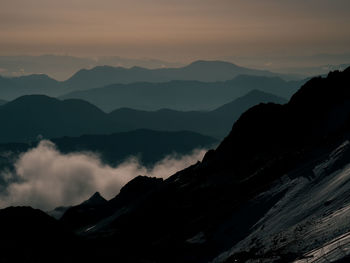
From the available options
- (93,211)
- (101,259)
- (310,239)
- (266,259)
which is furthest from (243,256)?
(93,211)

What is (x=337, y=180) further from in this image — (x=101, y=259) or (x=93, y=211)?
(x=93, y=211)

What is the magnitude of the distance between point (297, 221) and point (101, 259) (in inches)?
981

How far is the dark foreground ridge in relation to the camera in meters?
50.9

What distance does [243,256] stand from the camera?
50.5 m

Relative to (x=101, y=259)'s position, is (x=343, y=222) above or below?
below

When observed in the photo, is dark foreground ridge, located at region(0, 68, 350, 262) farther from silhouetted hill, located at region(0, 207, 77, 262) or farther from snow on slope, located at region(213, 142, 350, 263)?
silhouetted hill, located at region(0, 207, 77, 262)

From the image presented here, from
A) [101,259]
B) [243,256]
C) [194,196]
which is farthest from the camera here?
[194,196]

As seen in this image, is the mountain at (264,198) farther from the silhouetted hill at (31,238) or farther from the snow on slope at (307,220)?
the silhouetted hill at (31,238)

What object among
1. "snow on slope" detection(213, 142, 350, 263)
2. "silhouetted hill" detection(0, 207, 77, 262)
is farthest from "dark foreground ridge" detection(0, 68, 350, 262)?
"silhouetted hill" detection(0, 207, 77, 262)

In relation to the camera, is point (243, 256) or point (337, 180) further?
point (337, 180)

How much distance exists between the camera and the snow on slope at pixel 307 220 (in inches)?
1567

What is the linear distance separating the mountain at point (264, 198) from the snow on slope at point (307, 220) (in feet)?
0.55

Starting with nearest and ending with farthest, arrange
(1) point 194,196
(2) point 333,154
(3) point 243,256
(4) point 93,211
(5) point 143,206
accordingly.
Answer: (3) point 243,256
(2) point 333,154
(1) point 194,196
(5) point 143,206
(4) point 93,211

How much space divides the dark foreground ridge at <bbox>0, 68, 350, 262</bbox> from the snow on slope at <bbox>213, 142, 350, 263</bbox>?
20 cm
